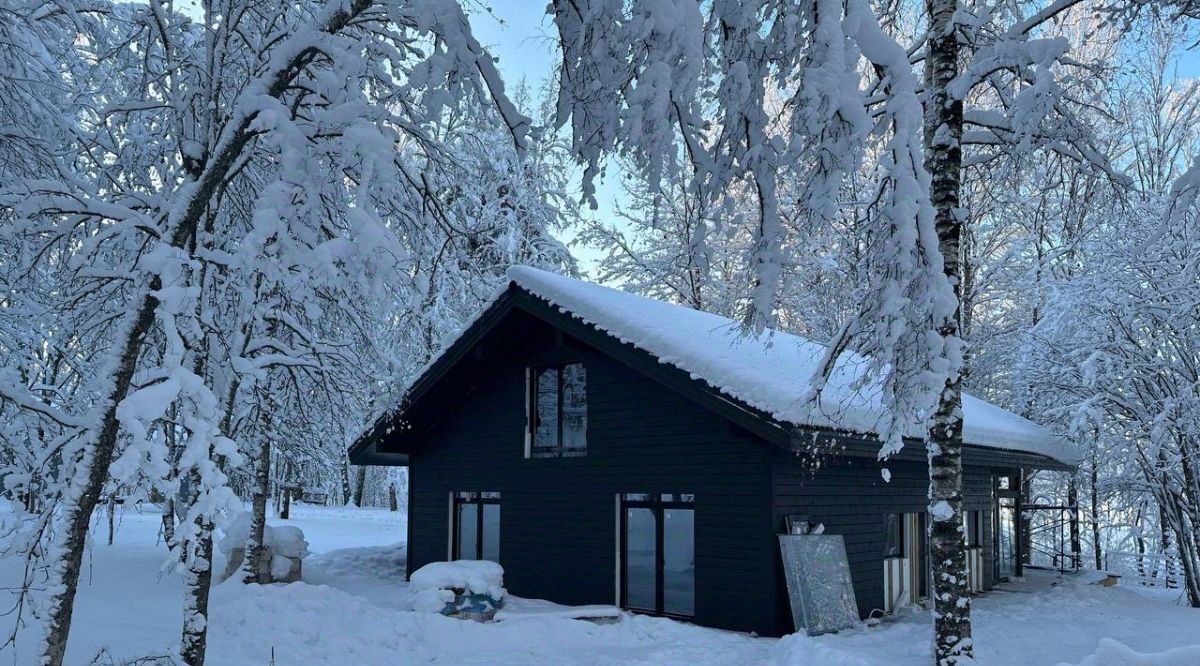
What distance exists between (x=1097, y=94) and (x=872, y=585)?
763 cm

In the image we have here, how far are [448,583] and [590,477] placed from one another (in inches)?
107

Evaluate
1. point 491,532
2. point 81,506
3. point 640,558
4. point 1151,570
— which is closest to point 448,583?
point 640,558

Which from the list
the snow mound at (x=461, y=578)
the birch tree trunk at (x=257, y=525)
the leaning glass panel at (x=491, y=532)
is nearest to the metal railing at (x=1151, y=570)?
the leaning glass panel at (x=491, y=532)

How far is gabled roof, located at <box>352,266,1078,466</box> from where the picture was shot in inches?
433

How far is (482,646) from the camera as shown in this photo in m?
10.7

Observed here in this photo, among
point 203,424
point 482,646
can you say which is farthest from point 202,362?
point 482,646

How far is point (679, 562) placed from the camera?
1261cm

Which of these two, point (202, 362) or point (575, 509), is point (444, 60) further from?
point (575, 509)

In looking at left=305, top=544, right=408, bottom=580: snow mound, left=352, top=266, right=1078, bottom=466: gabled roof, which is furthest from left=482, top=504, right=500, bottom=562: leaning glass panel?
left=305, top=544, right=408, bottom=580: snow mound

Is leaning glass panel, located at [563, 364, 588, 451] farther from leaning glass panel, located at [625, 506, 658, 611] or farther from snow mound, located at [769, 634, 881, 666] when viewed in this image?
snow mound, located at [769, 634, 881, 666]

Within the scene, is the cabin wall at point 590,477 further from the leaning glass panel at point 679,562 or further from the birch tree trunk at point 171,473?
the birch tree trunk at point 171,473

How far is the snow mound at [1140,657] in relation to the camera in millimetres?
6368

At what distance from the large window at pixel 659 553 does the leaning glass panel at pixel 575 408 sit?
4.41 feet

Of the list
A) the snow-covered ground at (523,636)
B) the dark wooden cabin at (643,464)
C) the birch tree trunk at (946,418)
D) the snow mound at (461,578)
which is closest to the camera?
the birch tree trunk at (946,418)
